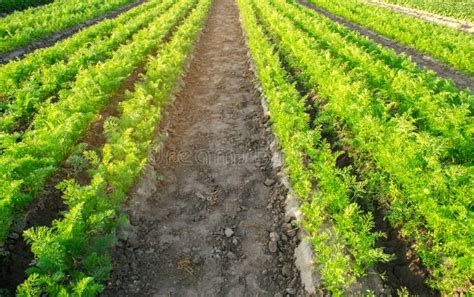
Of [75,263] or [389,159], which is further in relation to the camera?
[389,159]

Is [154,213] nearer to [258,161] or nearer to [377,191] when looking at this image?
[258,161]

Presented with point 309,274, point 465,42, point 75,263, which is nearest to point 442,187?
point 309,274

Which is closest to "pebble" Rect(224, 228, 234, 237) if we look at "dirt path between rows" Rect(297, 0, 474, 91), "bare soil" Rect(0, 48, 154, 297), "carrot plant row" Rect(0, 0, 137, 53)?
"bare soil" Rect(0, 48, 154, 297)

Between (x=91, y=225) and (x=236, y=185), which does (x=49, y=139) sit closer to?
(x=91, y=225)

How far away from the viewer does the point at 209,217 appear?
20.3 ft

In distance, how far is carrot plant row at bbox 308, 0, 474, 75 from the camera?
13594 millimetres

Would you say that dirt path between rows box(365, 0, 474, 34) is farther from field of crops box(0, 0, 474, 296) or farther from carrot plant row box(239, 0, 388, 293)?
carrot plant row box(239, 0, 388, 293)

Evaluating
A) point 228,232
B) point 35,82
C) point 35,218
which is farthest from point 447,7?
point 35,218

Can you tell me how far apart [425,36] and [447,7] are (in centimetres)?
1629

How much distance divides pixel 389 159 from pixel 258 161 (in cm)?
299

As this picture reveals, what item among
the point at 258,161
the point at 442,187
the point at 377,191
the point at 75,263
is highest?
the point at 442,187

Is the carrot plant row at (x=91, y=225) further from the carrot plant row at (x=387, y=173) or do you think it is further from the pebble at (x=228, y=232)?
the carrot plant row at (x=387, y=173)

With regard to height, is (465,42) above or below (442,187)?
below

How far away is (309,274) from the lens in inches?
191
